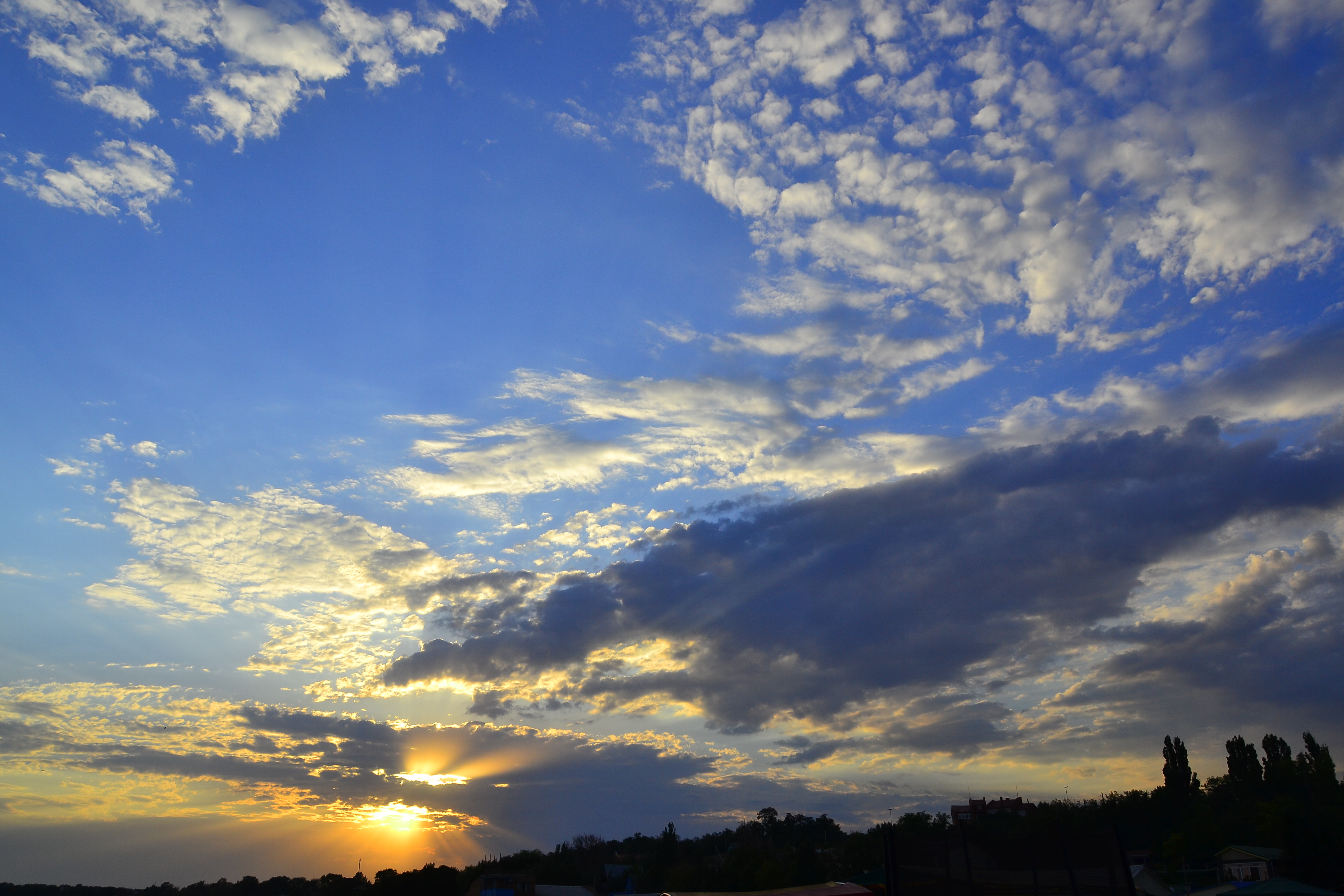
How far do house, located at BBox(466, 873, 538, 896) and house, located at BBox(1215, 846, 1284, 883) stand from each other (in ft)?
232

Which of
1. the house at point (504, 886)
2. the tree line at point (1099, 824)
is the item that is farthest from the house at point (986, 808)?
the house at point (504, 886)

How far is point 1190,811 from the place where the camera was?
99.6m

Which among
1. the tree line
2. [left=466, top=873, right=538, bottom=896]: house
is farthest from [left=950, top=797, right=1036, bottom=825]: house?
[left=466, top=873, right=538, bottom=896]: house

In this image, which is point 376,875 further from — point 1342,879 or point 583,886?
point 1342,879

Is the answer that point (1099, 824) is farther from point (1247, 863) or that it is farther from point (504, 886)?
point (504, 886)

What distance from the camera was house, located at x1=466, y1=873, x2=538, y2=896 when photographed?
83.9 m

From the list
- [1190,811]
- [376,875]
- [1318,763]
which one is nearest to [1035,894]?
[376,875]

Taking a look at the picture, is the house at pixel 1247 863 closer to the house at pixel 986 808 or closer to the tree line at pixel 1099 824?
the tree line at pixel 1099 824

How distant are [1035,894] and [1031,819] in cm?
9092

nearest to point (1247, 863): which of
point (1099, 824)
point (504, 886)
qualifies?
point (1099, 824)

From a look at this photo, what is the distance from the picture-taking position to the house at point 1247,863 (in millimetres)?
66312

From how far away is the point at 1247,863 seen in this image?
7050 cm

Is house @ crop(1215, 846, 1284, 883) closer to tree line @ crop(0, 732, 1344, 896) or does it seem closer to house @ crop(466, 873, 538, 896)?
tree line @ crop(0, 732, 1344, 896)

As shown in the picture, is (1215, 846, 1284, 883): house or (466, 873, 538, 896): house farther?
(466, 873, 538, 896): house
